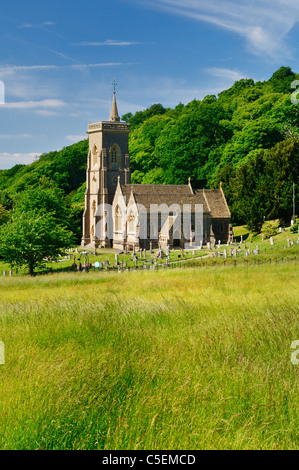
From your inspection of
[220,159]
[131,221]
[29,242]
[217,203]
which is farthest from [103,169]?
[29,242]

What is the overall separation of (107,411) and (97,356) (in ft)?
4.46

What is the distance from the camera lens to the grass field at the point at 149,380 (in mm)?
5285

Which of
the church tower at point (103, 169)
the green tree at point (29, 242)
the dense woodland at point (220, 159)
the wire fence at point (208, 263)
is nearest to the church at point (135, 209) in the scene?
the church tower at point (103, 169)

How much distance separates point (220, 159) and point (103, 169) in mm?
16543

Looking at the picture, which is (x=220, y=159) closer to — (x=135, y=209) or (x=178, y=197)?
(x=178, y=197)

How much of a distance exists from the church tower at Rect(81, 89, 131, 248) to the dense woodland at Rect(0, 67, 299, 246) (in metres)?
3.33

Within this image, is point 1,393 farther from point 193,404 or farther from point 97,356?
point 193,404

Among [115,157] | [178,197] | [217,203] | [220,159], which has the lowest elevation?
[217,203]

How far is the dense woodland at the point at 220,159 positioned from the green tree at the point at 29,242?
12.4 feet

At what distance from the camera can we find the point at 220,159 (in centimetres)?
7162

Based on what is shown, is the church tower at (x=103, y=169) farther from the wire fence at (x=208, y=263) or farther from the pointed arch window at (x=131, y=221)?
the wire fence at (x=208, y=263)

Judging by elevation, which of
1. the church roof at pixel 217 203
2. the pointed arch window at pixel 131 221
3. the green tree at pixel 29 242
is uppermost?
the church roof at pixel 217 203
